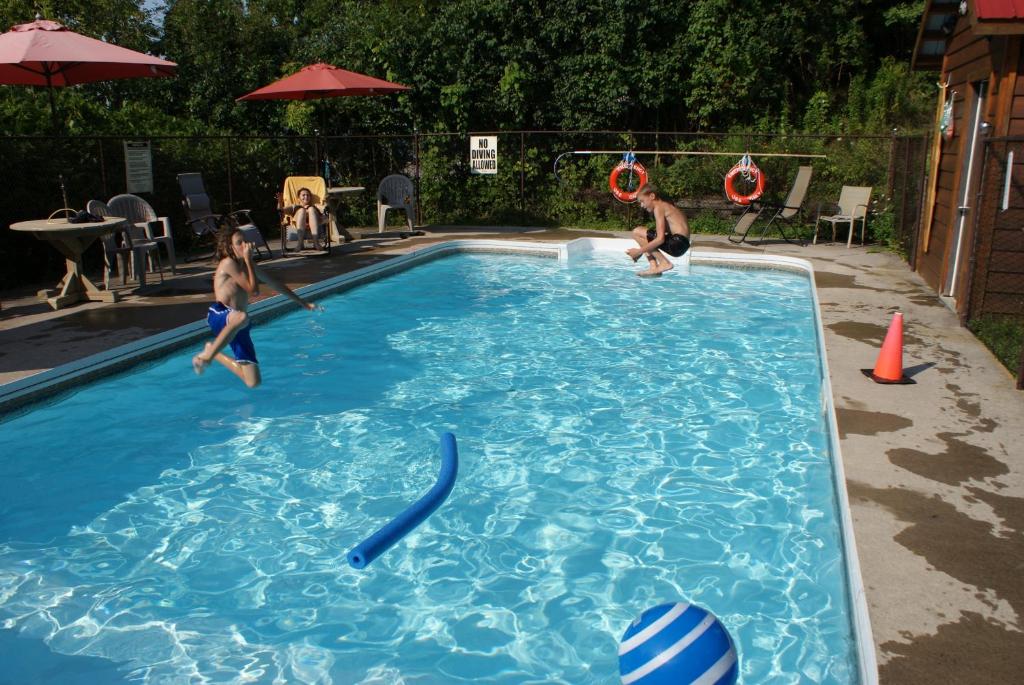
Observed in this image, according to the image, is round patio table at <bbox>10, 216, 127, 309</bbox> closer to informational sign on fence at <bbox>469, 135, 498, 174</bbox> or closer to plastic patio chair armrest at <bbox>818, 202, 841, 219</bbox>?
informational sign on fence at <bbox>469, 135, 498, 174</bbox>

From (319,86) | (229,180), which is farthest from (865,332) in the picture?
(229,180)

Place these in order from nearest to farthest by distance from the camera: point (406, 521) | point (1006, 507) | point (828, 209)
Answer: point (406, 521)
point (1006, 507)
point (828, 209)

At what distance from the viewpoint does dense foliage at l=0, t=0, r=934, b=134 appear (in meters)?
17.9

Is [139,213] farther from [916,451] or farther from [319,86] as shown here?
[916,451]

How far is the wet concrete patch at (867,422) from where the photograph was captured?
511cm

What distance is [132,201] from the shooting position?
10.1m

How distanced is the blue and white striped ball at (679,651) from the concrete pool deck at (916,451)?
110 centimetres

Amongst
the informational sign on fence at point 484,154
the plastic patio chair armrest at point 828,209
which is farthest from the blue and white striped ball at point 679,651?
the informational sign on fence at point 484,154

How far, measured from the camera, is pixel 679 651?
6.82ft

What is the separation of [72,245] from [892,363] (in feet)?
26.1

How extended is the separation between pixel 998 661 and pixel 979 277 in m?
5.99

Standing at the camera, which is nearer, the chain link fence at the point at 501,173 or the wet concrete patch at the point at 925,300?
the wet concrete patch at the point at 925,300

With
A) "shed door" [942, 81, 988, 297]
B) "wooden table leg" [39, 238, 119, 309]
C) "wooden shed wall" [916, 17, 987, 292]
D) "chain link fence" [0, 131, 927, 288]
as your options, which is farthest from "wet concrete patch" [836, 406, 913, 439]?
"wooden table leg" [39, 238, 119, 309]

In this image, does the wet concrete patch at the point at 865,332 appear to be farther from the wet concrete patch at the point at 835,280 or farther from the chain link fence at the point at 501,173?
the chain link fence at the point at 501,173
